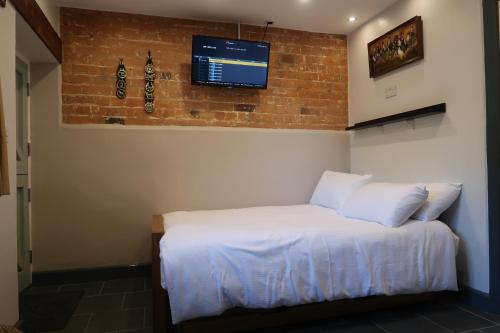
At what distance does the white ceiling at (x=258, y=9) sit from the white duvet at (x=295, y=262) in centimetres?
200

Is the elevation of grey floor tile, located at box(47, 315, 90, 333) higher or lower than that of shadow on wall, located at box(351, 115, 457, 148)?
lower

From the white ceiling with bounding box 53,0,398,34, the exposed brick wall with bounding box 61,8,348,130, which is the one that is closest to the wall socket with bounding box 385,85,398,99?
the exposed brick wall with bounding box 61,8,348,130

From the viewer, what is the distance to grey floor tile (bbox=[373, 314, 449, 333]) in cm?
196

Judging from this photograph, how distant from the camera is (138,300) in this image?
8.18 feet

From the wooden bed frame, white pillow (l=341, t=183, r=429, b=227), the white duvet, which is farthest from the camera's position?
white pillow (l=341, t=183, r=429, b=227)

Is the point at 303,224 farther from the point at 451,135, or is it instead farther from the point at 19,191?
the point at 19,191

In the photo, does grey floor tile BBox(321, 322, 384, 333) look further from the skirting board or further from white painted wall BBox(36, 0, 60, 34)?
white painted wall BBox(36, 0, 60, 34)

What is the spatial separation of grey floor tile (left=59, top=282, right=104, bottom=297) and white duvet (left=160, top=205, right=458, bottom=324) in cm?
100

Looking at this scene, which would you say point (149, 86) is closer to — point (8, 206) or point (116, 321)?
point (8, 206)

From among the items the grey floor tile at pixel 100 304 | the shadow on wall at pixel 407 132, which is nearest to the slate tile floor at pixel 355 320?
the grey floor tile at pixel 100 304

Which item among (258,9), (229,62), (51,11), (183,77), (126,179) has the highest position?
(258,9)

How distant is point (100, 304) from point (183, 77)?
2.16 metres

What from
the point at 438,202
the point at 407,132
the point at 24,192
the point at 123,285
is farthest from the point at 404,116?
the point at 24,192

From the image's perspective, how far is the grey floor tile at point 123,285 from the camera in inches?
107
